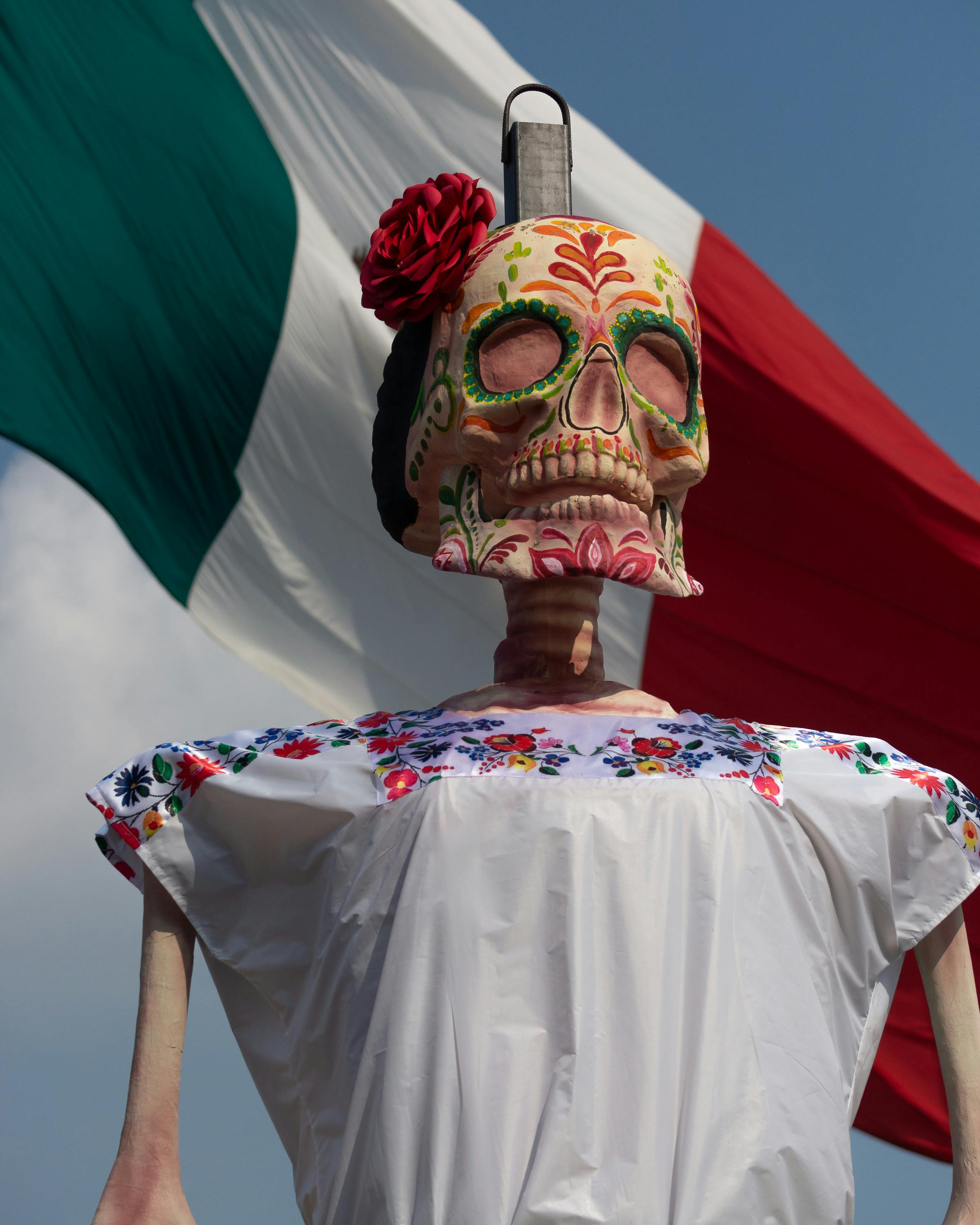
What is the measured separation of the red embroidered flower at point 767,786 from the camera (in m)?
1.81

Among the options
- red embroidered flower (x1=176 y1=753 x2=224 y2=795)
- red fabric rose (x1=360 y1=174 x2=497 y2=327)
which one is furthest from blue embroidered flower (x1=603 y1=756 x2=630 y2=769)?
red fabric rose (x1=360 y1=174 x2=497 y2=327)

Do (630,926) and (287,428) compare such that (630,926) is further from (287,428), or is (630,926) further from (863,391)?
(863,391)

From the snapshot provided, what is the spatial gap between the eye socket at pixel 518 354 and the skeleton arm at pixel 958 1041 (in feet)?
2.65

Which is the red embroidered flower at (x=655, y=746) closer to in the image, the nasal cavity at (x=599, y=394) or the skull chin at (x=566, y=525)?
the skull chin at (x=566, y=525)

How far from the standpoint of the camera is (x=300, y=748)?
1.89 meters

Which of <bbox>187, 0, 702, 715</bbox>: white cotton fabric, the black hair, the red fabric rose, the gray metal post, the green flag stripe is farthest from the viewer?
<bbox>187, 0, 702, 715</bbox>: white cotton fabric

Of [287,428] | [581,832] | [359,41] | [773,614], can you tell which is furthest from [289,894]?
[359,41]

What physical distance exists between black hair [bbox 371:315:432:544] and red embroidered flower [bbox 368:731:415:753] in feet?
1.34

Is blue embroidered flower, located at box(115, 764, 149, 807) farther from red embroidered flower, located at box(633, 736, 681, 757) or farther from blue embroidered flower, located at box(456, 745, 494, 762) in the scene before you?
red embroidered flower, located at box(633, 736, 681, 757)

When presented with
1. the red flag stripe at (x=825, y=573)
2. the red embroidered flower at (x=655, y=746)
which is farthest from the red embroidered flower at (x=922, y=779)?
the red flag stripe at (x=825, y=573)

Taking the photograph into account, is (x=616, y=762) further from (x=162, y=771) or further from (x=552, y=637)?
(x=162, y=771)

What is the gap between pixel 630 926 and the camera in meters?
1.66

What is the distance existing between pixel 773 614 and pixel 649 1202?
1.82 meters

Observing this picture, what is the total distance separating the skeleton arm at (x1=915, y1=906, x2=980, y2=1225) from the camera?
1781 mm
